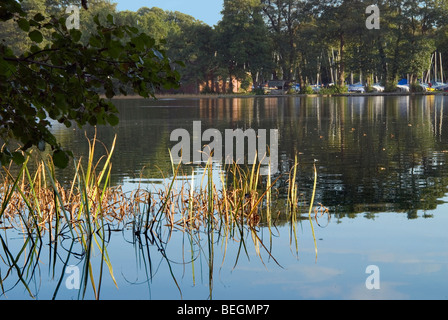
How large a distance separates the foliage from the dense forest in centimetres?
8925

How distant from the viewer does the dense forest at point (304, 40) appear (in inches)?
3819

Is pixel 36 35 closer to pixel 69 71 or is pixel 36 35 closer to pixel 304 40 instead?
pixel 69 71

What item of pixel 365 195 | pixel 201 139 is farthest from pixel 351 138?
pixel 365 195

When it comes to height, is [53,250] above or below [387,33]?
below

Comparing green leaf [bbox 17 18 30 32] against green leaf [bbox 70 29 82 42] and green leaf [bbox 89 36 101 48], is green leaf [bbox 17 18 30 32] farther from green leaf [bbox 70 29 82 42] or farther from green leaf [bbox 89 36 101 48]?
green leaf [bbox 89 36 101 48]

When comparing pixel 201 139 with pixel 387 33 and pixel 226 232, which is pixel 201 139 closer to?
pixel 226 232

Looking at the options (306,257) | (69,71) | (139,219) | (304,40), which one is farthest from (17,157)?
(304,40)

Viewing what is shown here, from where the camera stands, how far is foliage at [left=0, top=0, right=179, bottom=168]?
5.96 meters

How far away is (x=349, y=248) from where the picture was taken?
10305mm

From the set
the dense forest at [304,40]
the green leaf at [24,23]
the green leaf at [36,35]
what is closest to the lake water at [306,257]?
the green leaf at [36,35]

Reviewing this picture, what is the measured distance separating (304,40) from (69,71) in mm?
97024

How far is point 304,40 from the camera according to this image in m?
101

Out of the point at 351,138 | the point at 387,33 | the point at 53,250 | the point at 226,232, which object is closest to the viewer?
the point at 53,250

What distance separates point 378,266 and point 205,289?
7.12ft
